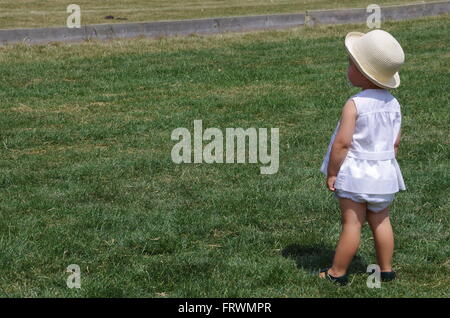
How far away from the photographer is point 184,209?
664cm

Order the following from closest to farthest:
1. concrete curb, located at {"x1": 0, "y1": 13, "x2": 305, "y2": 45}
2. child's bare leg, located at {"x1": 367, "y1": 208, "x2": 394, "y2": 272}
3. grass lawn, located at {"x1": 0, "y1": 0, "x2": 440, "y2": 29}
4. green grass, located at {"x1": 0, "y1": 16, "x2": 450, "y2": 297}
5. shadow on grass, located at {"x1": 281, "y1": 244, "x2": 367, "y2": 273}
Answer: child's bare leg, located at {"x1": 367, "y1": 208, "x2": 394, "y2": 272}
green grass, located at {"x1": 0, "y1": 16, "x2": 450, "y2": 297}
shadow on grass, located at {"x1": 281, "y1": 244, "x2": 367, "y2": 273}
concrete curb, located at {"x1": 0, "y1": 13, "x2": 305, "y2": 45}
grass lawn, located at {"x1": 0, "y1": 0, "x2": 440, "y2": 29}

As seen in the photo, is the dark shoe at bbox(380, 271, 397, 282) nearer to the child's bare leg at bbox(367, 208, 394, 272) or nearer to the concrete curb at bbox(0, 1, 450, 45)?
the child's bare leg at bbox(367, 208, 394, 272)

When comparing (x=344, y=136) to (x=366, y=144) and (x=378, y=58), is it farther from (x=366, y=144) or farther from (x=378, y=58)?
(x=378, y=58)

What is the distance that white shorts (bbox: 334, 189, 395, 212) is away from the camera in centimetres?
498

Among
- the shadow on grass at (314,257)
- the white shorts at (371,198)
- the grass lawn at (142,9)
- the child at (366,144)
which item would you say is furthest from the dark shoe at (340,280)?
the grass lawn at (142,9)

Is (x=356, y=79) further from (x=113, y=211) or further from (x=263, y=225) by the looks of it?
(x=113, y=211)

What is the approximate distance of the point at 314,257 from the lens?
5.64 m

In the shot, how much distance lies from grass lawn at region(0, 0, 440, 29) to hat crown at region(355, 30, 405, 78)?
15875 mm

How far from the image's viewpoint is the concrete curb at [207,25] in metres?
15.0

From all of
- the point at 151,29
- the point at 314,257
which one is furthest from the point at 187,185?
the point at 151,29

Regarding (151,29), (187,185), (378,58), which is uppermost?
(151,29)

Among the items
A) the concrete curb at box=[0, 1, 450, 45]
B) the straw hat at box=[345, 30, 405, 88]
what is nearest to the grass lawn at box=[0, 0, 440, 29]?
the concrete curb at box=[0, 1, 450, 45]

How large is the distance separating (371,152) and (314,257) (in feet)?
3.28
